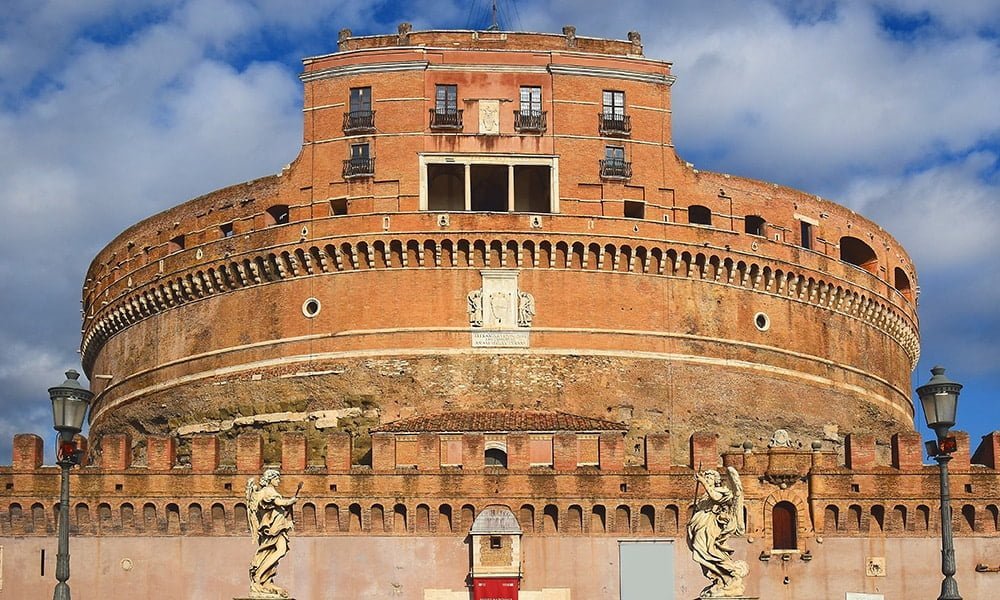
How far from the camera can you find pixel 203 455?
130 ft

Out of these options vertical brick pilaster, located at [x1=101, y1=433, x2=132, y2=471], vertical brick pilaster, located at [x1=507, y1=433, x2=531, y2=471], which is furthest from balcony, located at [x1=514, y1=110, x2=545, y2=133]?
vertical brick pilaster, located at [x1=101, y1=433, x2=132, y2=471]

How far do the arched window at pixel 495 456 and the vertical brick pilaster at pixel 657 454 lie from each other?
3.87 meters

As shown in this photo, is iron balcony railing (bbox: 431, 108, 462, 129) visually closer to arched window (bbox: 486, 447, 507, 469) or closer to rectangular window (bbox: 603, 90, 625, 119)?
rectangular window (bbox: 603, 90, 625, 119)

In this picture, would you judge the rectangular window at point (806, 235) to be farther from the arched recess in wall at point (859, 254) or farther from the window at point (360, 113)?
the window at point (360, 113)

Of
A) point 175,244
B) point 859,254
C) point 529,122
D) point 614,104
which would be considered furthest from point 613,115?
point 175,244

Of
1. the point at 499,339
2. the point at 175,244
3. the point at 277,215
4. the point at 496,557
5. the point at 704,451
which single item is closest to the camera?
the point at 496,557

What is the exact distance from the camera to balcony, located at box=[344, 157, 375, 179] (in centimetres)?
4703

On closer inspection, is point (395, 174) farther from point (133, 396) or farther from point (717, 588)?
point (717, 588)

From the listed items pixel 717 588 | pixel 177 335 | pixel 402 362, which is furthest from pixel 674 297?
pixel 717 588

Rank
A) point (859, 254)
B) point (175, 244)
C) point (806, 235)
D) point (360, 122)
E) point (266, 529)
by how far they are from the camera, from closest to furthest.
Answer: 1. point (266, 529)
2. point (360, 122)
3. point (175, 244)
4. point (806, 235)
5. point (859, 254)

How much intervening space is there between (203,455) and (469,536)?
6779 mm

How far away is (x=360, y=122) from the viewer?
47500mm

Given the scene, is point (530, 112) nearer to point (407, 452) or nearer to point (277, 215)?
point (277, 215)

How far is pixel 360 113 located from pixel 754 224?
12436 mm
